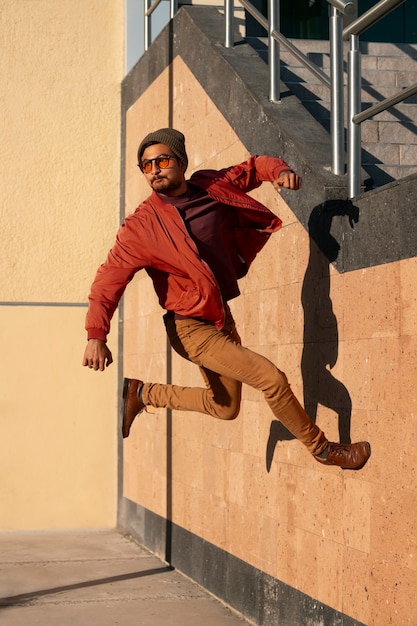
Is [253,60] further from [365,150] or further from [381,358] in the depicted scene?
[381,358]

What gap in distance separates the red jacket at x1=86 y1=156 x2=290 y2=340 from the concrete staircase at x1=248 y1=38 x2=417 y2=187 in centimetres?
65

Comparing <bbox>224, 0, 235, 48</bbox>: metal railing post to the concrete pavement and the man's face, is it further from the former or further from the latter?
the concrete pavement

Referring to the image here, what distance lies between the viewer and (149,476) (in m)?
10.2

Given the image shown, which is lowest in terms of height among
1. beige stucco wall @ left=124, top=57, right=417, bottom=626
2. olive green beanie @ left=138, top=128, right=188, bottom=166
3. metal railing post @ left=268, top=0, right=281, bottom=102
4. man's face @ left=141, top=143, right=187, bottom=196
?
beige stucco wall @ left=124, top=57, right=417, bottom=626

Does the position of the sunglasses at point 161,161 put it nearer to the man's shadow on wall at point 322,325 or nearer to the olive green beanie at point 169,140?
the olive green beanie at point 169,140

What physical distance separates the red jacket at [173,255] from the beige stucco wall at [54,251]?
17.2 ft

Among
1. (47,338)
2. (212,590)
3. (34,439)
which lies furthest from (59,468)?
(212,590)

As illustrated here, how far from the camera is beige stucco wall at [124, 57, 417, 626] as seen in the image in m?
5.17

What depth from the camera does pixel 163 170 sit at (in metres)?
5.99

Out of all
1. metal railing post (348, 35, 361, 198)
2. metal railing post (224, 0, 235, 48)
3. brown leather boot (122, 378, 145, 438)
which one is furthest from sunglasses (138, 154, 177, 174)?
metal railing post (224, 0, 235, 48)

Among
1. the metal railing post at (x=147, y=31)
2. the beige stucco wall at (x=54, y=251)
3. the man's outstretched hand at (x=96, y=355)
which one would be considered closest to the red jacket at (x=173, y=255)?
the man's outstretched hand at (x=96, y=355)

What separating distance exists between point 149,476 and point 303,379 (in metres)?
4.09

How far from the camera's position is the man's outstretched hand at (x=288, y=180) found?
5656 millimetres

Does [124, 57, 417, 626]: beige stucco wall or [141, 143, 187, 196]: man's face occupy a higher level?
[141, 143, 187, 196]: man's face
